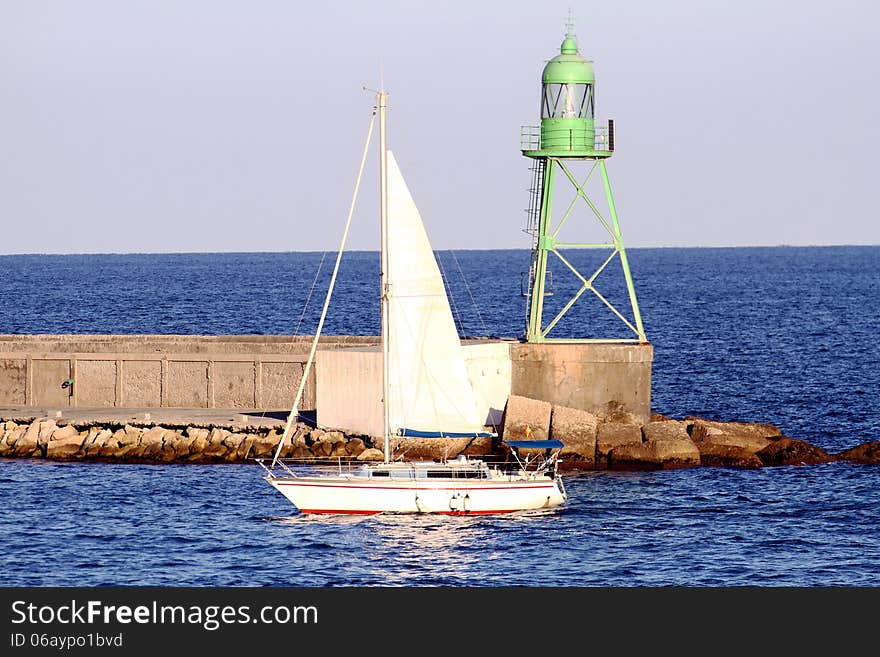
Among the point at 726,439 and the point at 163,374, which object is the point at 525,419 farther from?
the point at 163,374

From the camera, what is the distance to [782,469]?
1880 inches

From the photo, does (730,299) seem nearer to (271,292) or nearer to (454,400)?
(271,292)

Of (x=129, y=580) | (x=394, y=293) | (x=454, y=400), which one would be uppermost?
(x=394, y=293)

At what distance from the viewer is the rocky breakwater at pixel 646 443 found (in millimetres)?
46688

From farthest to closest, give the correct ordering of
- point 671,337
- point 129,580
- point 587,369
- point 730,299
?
point 730,299 < point 671,337 < point 587,369 < point 129,580

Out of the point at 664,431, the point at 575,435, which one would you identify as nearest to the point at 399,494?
the point at 575,435

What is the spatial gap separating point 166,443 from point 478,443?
369 inches

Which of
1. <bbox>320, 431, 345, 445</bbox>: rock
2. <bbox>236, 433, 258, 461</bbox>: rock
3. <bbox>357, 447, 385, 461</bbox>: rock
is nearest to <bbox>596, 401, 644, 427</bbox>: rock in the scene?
<bbox>357, 447, 385, 461</bbox>: rock

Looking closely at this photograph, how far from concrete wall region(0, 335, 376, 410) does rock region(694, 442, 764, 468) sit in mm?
12103

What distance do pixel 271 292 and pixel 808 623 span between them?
13848 cm

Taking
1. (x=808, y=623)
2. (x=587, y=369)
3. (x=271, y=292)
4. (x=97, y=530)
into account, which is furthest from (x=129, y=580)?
(x=271, y=292)

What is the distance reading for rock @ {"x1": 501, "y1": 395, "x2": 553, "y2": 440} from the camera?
4612 cm

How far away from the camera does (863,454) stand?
161 feet

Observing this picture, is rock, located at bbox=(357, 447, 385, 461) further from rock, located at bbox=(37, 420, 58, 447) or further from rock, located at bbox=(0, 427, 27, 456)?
rock, located at bbox=(0, 427, 27, 456)
